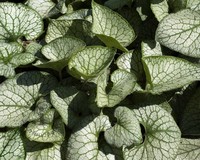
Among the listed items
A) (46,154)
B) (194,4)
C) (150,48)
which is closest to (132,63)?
(150,48)

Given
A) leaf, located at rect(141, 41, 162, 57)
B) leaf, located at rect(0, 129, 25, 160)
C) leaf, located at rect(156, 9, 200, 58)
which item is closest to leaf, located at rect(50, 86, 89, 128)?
leaf, located at rect(0, 129, 25, 160)

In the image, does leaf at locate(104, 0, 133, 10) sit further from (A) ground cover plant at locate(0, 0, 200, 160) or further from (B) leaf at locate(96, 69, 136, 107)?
(B) leaf at locate(96, 69, 136, 107)

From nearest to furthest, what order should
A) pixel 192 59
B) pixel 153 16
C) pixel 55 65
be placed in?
pixel 55 65, pixel 192 59, pixel 153 16

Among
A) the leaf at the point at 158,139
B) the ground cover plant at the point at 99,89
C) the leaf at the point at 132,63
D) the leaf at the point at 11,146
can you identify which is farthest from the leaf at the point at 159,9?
the leaf at the point at 11,146

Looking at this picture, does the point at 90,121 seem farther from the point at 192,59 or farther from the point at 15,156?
the point at 192,59

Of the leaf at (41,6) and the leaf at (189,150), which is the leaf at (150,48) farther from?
the leaf at (41,6)

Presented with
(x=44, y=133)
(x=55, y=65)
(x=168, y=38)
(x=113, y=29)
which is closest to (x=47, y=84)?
(x=55, y=65)
